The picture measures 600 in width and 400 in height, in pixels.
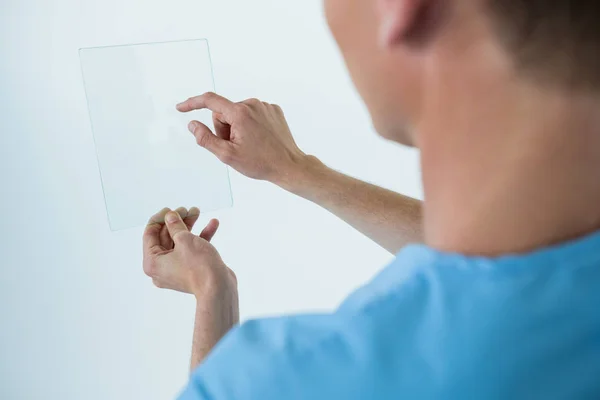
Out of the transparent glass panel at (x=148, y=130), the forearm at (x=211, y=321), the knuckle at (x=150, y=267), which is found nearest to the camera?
the forearm at (x=211, y=321)

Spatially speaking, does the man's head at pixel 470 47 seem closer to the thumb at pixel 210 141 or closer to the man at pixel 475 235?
the man at pixel 475 235

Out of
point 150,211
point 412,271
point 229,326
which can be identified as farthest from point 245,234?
point 412,271

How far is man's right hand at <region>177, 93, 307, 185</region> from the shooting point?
83 centimetres

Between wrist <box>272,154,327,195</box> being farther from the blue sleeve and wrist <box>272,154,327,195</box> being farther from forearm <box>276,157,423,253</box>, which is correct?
the blue sleeve

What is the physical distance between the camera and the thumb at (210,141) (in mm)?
841

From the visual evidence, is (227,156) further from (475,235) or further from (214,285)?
(475,235)

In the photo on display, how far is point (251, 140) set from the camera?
0.83 metres

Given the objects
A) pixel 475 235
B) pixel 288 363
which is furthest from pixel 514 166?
pixel 288 363

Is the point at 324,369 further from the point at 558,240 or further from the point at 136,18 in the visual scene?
the point at 136,18

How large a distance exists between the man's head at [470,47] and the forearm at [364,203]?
407mm

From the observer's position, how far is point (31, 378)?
3.50 feet

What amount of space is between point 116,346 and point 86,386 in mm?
86

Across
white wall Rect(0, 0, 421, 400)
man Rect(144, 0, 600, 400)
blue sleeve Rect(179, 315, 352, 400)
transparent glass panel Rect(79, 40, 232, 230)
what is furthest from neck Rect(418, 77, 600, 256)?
white wall Rect(0, 0, 421, 400)

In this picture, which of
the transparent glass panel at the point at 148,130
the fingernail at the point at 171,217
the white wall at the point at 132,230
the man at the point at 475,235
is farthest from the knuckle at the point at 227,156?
the man at the point at 475,235
